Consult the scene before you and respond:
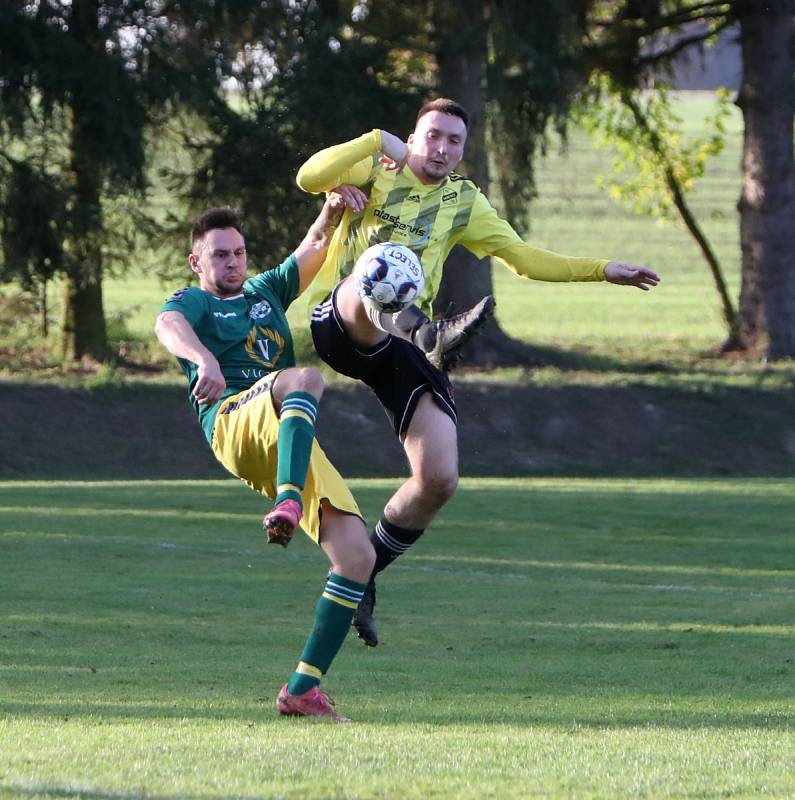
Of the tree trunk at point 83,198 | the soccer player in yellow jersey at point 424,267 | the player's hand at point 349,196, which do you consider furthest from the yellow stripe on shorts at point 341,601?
the tree trunk at point 83,198

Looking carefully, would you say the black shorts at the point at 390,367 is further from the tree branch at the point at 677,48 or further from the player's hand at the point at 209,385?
the tree branch at the point at 677,48

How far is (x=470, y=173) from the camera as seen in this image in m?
27.9

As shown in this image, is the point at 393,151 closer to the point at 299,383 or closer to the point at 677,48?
the point at 299,383

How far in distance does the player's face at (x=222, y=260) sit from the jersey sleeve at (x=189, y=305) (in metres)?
0.16

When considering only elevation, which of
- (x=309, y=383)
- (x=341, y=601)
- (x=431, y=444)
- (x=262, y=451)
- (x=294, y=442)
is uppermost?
(x=309, y=383)

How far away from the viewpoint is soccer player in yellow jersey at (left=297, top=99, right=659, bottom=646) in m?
8.34

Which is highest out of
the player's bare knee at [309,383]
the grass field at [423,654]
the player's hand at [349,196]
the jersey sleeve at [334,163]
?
the jersey sleeve at [334,163]

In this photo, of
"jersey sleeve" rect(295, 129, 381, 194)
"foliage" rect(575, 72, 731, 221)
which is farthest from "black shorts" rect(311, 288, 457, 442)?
"foliage" rect(575, 72, 731, 221)

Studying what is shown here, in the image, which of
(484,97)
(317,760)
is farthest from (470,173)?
(317,760)

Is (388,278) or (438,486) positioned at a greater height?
(388,278)

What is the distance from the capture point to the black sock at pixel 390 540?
877 cm

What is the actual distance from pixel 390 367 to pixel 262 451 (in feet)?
3.72

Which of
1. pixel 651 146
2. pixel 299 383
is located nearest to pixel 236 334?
pixel 299 383

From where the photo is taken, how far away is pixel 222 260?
8125 mm
